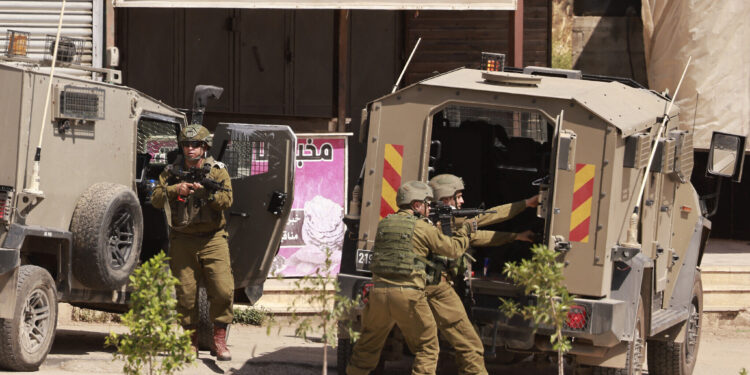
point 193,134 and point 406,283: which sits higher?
point 193,134

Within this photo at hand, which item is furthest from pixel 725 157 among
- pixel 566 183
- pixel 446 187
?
pixel 446 187

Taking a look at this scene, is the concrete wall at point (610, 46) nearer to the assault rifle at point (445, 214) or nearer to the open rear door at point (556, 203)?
the assault rifle at point (445, 214)

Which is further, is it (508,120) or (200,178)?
(508,120)

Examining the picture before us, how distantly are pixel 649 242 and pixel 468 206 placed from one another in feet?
4.65

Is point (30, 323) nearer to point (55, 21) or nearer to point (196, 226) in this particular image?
point (196, 226)

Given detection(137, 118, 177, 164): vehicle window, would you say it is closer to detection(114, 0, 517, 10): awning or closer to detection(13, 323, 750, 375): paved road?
detection(13, 323, 750, 375): paved road

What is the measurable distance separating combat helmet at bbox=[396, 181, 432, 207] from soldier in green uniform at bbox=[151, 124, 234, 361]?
1556 millimetres

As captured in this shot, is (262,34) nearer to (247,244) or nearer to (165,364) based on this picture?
(247,244)

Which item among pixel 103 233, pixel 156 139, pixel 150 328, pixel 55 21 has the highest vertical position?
pixel 55 21

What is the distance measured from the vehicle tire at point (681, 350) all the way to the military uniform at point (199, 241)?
3386mm

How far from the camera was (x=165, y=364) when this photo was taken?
6.59 meters

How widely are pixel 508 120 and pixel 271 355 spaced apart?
2.66 m

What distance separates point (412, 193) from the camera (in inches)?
303

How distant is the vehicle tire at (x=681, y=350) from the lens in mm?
9844
